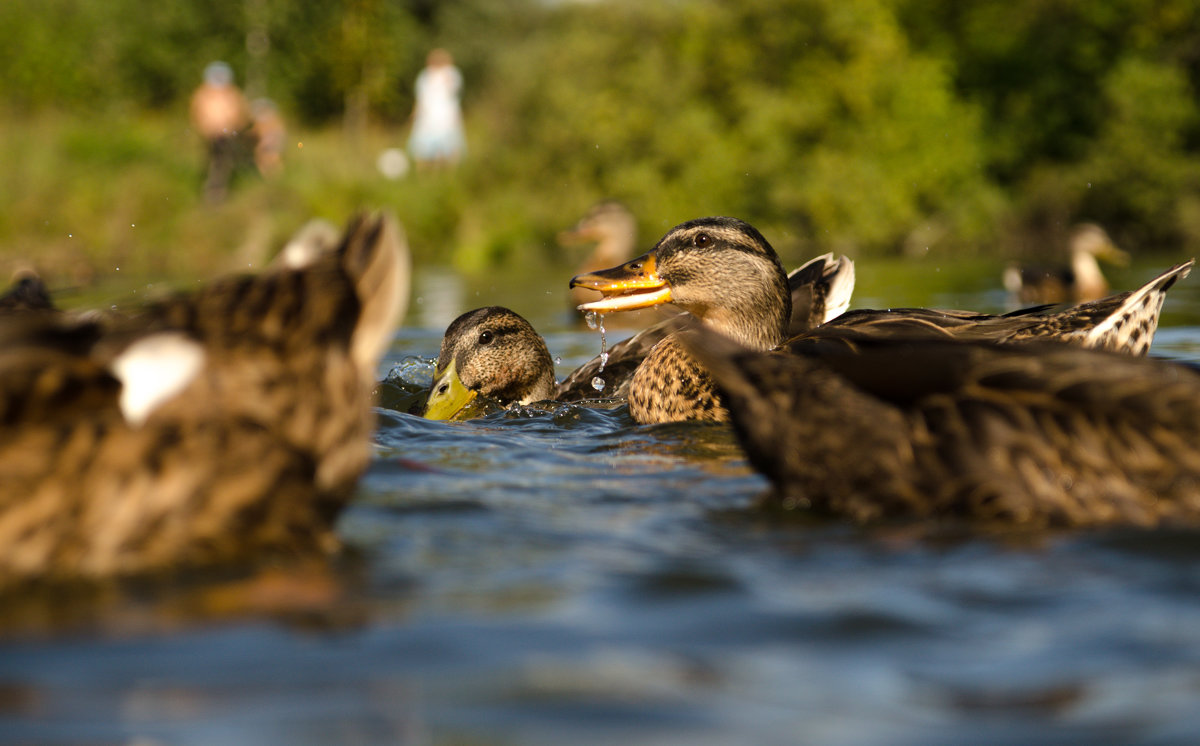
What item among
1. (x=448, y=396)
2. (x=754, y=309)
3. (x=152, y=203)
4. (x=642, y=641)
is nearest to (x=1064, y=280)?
(x=754, y=309)

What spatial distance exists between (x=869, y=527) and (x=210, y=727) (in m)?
1.99

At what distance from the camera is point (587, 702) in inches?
94.7

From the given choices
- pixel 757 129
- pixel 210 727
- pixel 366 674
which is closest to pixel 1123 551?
pixel 366 674

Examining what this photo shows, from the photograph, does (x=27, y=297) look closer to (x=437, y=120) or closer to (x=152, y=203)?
(x=152, y=203)

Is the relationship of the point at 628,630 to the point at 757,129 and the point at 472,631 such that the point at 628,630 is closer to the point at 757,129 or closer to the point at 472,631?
the point at 472,631

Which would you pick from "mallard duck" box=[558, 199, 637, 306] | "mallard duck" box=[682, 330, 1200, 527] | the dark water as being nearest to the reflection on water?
"mallard duck" box=[558, 199, 637, 306]

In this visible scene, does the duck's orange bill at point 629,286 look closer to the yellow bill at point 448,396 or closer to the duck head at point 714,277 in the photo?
the duck head at point 714,277

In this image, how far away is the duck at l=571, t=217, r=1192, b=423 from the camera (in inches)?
222

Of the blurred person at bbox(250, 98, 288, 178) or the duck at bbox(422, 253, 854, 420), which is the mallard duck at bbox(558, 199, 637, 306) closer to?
the blurred person at bbox(250, 98, 288, 178)

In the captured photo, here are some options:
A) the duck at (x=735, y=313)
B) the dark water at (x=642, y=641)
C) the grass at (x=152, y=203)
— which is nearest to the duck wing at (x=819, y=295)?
the duck at (x=735, y=313)

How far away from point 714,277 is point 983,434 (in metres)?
3.28

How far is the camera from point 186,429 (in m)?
3.13

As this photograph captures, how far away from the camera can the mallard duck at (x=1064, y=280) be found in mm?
14594

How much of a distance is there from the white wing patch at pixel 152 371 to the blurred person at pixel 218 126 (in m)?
20.3
